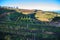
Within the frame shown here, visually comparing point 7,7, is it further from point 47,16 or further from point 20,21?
point 47,16

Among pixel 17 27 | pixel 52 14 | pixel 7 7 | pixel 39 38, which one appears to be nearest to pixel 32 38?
pixel 39 38

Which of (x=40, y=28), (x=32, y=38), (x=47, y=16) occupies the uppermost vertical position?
(x=47, y=16)

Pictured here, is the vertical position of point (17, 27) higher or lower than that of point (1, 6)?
lower

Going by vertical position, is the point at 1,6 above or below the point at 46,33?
above

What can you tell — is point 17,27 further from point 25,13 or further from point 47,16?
point 47,16

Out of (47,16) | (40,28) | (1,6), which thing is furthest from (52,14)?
(1,6)
